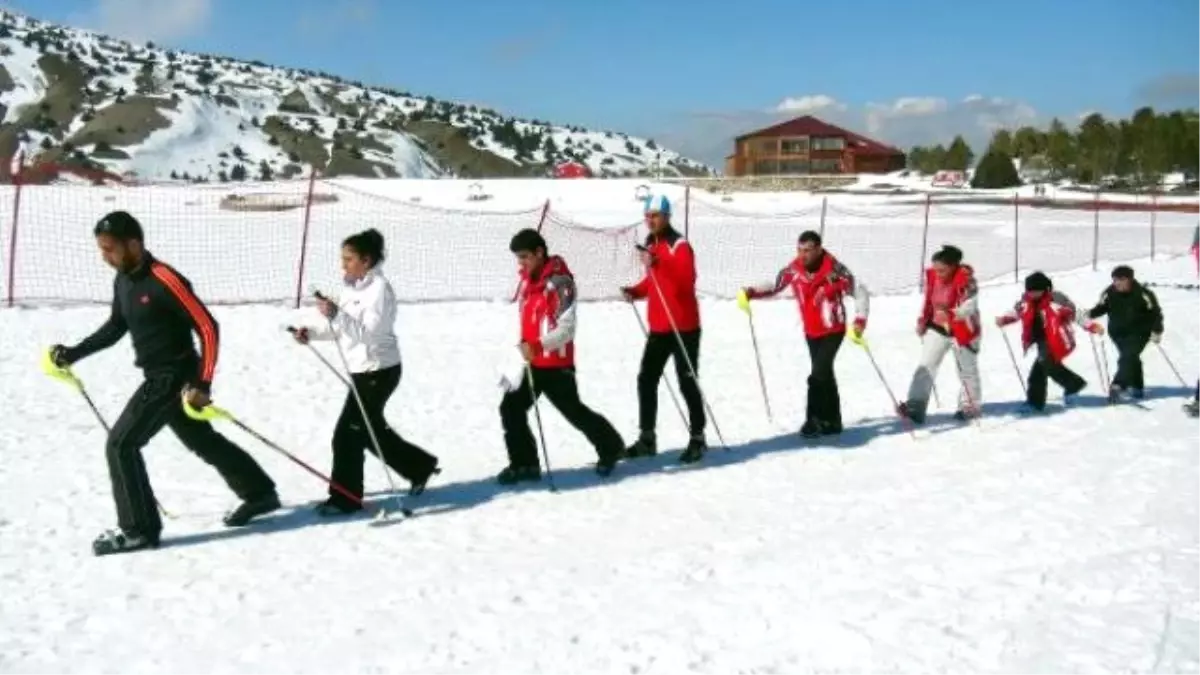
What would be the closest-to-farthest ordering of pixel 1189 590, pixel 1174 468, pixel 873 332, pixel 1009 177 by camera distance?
pixel 1189 590, pixel 1174 468, pixel 873 332, pixel 1009 177

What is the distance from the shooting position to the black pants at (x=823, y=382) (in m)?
8.25

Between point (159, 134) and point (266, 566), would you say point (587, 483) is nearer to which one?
point (266, 566)

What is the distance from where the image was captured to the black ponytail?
588 centimetres

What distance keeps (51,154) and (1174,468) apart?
66126 millimetres

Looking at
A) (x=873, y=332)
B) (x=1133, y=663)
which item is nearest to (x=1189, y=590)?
(x=1133, y=663)

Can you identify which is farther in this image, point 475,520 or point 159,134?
point 159,134

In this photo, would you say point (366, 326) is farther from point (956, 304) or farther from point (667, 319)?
point (956, 304)

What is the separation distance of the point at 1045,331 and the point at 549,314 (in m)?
5.07

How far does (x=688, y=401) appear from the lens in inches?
299

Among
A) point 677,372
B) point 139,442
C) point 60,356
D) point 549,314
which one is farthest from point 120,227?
point 677,372

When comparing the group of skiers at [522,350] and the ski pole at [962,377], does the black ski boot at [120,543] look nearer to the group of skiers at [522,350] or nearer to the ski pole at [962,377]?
the group of skiers at [522,350]

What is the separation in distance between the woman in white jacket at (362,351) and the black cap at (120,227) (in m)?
0.94

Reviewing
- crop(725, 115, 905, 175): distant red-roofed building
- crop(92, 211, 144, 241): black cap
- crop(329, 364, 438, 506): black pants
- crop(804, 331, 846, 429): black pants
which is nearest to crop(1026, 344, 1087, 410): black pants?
crop(804, 331, 846, 429): black pants

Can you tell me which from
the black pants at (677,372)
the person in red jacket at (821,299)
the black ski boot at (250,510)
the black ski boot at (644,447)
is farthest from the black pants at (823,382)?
the black ski boot at (250,510)
